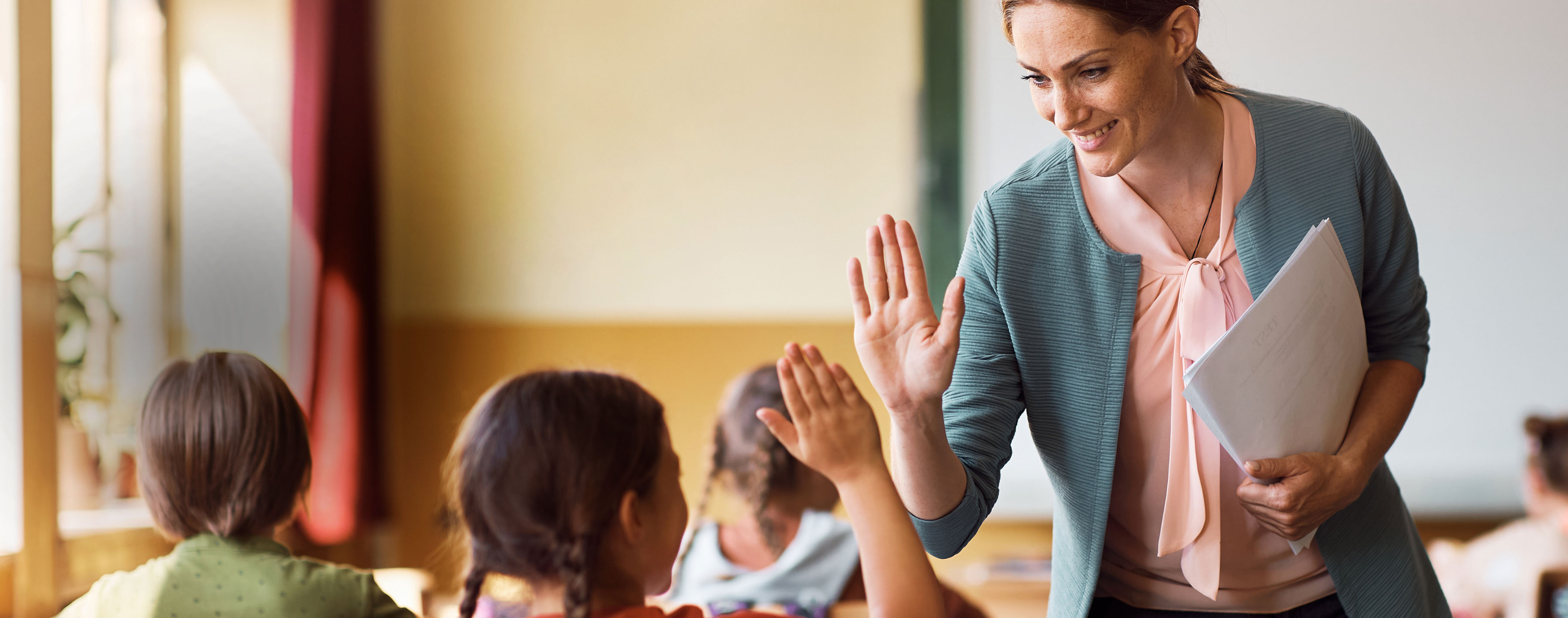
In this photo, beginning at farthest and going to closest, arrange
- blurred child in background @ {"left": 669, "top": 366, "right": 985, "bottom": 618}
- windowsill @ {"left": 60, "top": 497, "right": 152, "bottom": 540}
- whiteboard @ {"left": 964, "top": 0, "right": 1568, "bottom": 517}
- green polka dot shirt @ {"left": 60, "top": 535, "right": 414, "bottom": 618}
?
1. whiteboard @ {"left": 964, "top": 0, "right": 1568, "bottom": 517}
2. windowsill @ {"left": 60, "top": 497, "right": 152, "bottom": 540}
3. blurred child in background @ {"left": 669, "top": 366, "right": 985, "bottom": 618}
4. green polka dot shirt @ {"left": 60, "top": 535, "right": 414, "bottom": 618}

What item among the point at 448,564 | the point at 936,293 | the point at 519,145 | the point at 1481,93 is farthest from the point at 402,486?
the point at 1481,93

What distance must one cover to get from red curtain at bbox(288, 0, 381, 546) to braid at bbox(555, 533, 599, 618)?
2.31 m

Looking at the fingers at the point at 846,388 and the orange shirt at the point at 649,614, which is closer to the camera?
the fingers at the point at 846,388

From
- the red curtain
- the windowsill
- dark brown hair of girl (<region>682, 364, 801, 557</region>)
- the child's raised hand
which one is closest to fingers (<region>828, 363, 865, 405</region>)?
the child's raised hand

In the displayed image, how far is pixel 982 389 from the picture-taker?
3.49ft

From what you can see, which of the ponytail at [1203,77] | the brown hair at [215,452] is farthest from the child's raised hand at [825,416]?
the brown hair at [215,452]

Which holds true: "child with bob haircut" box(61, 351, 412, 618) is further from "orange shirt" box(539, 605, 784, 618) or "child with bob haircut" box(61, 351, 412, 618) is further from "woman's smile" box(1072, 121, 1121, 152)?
"woman's smile" box(1072, 121, 1121, 152)

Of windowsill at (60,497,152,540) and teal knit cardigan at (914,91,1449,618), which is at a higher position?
teal knit cardigan at (914,91,1449,618)

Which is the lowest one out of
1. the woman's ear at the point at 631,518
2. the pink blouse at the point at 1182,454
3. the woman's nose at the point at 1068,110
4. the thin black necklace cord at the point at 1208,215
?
the woman's ear at the point at 631,518

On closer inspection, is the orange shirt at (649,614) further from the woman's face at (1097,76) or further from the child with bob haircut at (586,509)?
the woman's face at (1097,76)

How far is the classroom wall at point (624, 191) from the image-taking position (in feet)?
11.7

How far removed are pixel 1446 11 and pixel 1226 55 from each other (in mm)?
760

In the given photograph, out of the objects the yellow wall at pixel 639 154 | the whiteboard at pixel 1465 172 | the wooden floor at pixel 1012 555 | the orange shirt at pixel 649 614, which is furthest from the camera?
the yellow wall at pixel 639 154

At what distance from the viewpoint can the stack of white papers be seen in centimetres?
93
